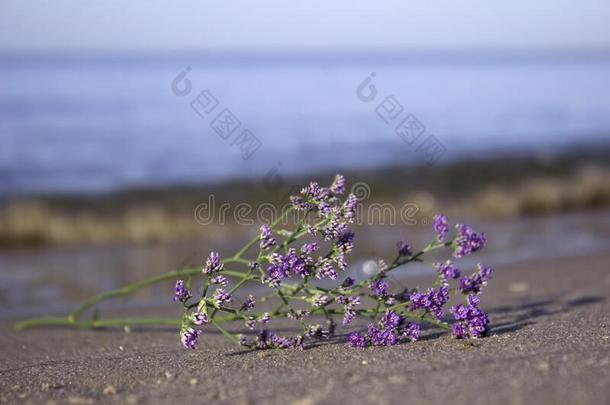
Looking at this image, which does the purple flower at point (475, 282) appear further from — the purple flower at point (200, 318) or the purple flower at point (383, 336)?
the purple flower at point (200, 318)

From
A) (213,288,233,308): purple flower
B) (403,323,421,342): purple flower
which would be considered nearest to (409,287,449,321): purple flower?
(403,323,421,342): purple flower

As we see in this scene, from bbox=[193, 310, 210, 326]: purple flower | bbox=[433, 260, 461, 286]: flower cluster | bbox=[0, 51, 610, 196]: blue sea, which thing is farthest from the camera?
bbox=[0, 51, 610, 196]: blue sea

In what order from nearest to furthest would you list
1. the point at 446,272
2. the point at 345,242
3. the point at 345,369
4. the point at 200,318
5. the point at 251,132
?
the point at 345,369 → the point at 200,318 → the point at 345,242 → the point at 446,272 → the point at 251,132

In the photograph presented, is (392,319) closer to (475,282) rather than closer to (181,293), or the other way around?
(475,282)

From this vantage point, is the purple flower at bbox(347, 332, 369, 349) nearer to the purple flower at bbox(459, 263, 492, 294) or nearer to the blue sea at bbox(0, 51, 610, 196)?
the purple flower at bbox(459, 263, 492, 294)

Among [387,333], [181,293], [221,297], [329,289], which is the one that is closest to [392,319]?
[387,333]

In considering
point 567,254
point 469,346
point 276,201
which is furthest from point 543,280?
point 276,201

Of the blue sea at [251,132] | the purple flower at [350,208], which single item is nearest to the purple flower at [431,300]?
the purple flower at [350,208]

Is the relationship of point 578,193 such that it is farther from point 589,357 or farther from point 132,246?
point 589,357
